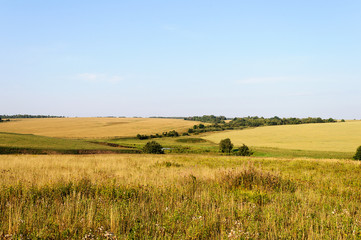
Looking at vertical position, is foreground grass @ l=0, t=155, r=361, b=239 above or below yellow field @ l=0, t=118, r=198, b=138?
above

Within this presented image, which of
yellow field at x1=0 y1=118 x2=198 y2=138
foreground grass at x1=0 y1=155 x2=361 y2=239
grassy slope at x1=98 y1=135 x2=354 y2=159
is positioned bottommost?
grassy slope at x1=98 y1=135 x2=354 y2=159

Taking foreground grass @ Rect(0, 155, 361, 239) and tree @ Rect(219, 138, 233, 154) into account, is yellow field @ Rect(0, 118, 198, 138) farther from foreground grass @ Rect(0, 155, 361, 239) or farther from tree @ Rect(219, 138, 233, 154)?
foreground grass @ Rect(0, 155, 361, 239)

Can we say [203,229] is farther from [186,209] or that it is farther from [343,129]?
[343,129]

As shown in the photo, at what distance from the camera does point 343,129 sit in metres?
91.5

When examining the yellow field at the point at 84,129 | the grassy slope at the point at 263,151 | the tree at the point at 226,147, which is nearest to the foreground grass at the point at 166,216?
the grassy slope at the point at 263,151

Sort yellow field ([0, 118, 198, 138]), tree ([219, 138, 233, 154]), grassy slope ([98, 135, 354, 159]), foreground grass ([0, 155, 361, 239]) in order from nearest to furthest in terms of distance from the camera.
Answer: foreground grass ([0, 155, 361, 239]), grassy slope ([98, 135, 354, 159]), tree ([219, 138, 233, 154]), yellow field ([0, 118, 198, 138])

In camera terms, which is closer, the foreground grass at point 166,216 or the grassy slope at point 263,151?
the foreground grass at point 166,216

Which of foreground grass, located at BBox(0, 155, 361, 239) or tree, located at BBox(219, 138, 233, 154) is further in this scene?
tree, located at BBox(219, 138, 233, 154)

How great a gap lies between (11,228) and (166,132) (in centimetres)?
10064

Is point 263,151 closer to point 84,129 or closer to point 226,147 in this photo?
point 226,147

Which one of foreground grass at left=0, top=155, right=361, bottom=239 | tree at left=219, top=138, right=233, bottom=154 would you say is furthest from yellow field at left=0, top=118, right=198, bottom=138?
foreground grass at left=0, top=155, right=361, bottom=239

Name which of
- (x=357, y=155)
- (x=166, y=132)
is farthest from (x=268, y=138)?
(x=357, y=155)

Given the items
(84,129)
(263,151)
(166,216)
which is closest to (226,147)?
(263,151)

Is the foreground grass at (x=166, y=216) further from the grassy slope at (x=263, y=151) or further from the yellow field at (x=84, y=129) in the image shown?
the yellow field at (x=84, y=129)
